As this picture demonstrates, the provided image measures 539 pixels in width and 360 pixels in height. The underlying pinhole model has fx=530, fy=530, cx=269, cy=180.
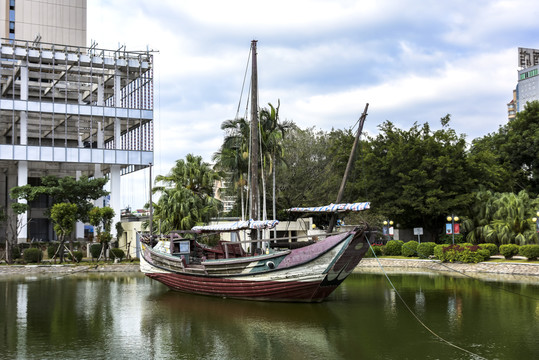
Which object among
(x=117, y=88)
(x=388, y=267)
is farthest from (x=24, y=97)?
(x=388, y=267)

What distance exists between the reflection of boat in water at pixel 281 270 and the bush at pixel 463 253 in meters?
15.8

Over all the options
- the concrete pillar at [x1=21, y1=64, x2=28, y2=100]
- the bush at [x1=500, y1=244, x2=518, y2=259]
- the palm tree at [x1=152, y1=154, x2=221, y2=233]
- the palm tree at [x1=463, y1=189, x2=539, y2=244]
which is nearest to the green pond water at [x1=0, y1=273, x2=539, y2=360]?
the bush at [x1=500, y1=244, x2=518, y2=259]

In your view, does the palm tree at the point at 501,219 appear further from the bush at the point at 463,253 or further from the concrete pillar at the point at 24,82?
the concrete pillar at the point at 24,82

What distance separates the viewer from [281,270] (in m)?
21.3

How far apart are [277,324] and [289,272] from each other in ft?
11.4

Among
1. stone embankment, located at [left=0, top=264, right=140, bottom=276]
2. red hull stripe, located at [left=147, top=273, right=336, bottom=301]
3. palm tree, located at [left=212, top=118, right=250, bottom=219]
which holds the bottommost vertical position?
stone embankment, located at [left=0, top=264, right=140, bottom=276]

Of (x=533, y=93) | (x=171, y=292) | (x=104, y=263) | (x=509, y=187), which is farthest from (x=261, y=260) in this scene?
(x=533, y=93)

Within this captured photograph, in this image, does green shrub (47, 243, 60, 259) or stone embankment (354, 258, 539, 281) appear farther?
green shrub (47, 243, 60, 259)

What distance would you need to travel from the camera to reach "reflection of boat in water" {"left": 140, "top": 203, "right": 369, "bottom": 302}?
20.5 m

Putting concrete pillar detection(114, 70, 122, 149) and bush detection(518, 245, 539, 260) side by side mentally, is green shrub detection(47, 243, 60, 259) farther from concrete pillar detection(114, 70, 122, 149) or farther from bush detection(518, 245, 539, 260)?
bush detection(518, 245, 539, 260)

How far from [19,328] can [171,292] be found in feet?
31.9

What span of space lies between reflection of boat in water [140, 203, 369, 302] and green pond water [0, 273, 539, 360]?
57cm

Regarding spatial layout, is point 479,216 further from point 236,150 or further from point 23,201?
point 23,201

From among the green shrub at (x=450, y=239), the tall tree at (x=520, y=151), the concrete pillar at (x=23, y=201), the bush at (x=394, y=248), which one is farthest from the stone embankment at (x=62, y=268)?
the tall tree at (x=520, y=151)
